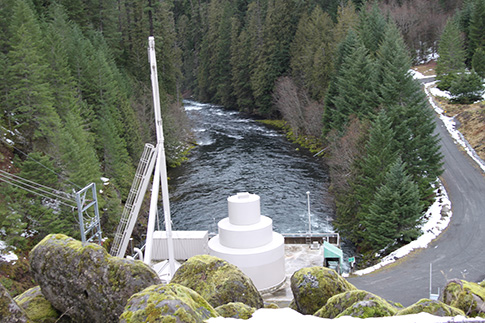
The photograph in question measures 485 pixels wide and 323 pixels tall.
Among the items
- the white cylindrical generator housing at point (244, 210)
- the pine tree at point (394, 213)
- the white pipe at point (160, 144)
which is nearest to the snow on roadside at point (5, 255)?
the white pipe at point (160, 144)

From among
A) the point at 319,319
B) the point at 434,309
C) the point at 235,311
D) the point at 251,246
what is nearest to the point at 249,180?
the point at 251,246

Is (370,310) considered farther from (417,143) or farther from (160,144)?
(417,143)

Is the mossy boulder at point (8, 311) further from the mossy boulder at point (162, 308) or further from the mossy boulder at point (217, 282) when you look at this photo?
the mossy boulder at point (217, 282)

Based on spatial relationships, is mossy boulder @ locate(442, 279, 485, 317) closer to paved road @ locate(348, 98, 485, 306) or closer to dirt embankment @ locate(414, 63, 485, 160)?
paved road @ locate(348, 98, 485, 306)

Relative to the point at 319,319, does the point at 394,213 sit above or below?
below

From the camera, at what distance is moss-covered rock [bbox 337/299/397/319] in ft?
27.9

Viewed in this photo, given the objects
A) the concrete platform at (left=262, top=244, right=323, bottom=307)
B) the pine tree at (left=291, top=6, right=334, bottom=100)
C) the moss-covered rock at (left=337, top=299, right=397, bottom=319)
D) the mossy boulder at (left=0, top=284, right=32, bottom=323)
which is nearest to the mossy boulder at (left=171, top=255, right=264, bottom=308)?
the moss-covered rock at (left=337, top=299, right=397, bottom=319)

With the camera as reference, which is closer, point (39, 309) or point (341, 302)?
point (39, 309)

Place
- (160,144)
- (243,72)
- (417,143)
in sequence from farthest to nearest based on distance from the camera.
Result: (243,72), (417,143), (160,144)

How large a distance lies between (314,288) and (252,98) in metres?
79.5

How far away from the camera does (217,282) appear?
10969mm

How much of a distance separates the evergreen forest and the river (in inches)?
89.9

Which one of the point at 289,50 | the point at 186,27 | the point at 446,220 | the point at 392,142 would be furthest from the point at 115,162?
the point at 186,27

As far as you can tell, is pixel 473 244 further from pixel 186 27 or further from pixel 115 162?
pixel 186 27
